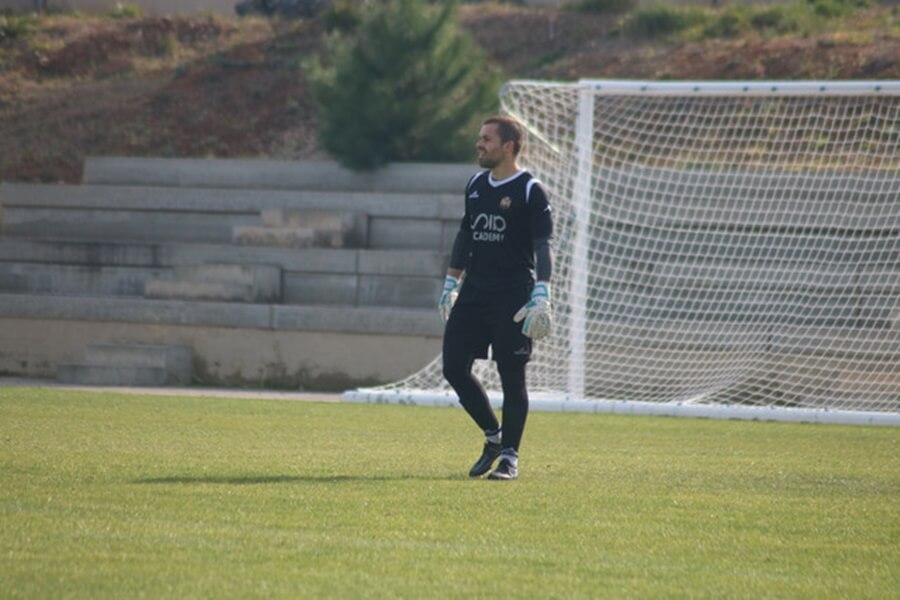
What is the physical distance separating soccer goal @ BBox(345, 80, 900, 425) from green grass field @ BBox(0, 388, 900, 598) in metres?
4.86

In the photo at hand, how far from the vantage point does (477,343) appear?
8703mm

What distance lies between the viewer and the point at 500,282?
8.61 m

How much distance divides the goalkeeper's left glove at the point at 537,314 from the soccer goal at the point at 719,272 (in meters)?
6.27

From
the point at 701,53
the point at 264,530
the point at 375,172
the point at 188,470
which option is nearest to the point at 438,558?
the point at 264,530

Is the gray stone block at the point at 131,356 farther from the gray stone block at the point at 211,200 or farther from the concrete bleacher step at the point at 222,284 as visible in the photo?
the gray stone block at the point at 211,200

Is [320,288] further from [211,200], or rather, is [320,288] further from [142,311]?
[211,200]

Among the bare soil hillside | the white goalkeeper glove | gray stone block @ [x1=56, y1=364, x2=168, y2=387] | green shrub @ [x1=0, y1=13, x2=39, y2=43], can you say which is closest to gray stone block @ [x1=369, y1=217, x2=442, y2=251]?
gray stone block @ [x1=56, y1=364, x2=168, y2=387]

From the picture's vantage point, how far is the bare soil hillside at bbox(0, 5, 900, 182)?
25.7m

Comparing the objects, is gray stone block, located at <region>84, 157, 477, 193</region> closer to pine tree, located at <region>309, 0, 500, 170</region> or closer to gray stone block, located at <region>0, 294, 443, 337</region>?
pine tree, located at <region>309, 0, 500, 170</region>

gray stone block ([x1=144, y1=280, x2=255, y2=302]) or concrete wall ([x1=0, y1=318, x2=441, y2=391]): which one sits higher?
gray stone block ([x1=144, y1=280, x2=255, y2=302])

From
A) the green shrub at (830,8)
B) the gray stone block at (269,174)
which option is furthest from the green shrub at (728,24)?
the gray stone block at (269,174)

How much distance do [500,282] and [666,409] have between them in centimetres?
661

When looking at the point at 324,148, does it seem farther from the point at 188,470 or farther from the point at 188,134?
the point at 188,470

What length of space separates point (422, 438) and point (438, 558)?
5566 mm
